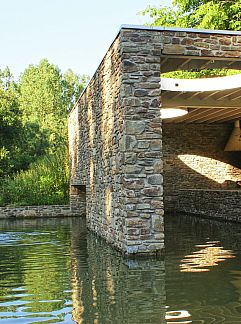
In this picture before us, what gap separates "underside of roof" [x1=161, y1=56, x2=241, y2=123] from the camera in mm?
9188

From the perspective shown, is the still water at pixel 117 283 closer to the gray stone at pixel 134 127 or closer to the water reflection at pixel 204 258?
the water reflection at pixel 204 258

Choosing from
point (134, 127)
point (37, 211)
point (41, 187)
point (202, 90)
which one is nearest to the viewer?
point (134, 127)

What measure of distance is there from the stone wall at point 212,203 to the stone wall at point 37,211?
3856mm

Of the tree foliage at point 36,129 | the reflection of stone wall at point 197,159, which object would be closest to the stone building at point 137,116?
the reflection of stone wall at point 197,159

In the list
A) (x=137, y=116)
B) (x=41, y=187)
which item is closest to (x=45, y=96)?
(x=41, y=187)

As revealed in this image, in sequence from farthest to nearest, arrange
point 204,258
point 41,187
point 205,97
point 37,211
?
1. point 41,187
2. point 37,211
3. point 205,97
4. point 204,258

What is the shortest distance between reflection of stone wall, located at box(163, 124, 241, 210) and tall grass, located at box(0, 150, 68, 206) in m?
4.10

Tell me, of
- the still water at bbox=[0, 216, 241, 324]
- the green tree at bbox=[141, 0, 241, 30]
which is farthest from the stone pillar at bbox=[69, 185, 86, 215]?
the green tree at bbox=[141, 0, 241, 30]

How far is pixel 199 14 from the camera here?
16766 mm

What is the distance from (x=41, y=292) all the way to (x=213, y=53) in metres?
5.08

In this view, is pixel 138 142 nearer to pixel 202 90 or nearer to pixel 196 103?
pixel 202 90

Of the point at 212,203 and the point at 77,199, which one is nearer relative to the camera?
the point at 212,203

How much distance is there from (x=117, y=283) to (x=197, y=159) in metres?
12.6

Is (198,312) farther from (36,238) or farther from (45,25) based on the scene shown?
(45,25)
